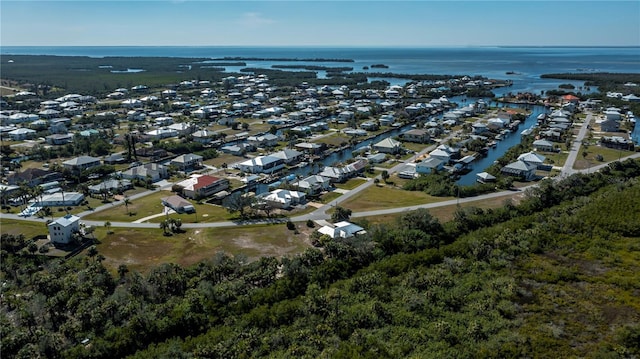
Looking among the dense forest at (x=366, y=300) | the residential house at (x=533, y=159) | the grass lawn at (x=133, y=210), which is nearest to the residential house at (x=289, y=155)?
the grass lawn at (x=133, y=210)

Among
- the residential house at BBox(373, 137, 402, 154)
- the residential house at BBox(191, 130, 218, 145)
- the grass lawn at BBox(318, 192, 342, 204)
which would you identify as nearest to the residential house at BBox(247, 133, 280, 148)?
the residential house at BBox(191, 130, 218, 145)

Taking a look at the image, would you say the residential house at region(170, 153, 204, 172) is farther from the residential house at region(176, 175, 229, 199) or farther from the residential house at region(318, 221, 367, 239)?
the residential house at region(318, 221, 367, 239)

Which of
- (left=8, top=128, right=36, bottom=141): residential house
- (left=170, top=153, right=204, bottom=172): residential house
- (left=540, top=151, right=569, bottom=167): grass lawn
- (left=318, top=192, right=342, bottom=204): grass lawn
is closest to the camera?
(left=318, top=192, right=342, bottom=204): grass lawn

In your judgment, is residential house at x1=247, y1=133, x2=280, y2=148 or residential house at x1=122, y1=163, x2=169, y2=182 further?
residential house at x1=247, y1=133, x2=280, y2=148

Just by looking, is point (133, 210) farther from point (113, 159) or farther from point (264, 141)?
point (264, 141)

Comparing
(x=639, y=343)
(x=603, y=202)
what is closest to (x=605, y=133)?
(x=603, y=202)

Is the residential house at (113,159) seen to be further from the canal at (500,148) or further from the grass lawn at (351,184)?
the canal at (500,148)

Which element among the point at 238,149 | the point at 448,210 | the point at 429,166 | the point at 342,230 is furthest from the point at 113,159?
the point at 448,210

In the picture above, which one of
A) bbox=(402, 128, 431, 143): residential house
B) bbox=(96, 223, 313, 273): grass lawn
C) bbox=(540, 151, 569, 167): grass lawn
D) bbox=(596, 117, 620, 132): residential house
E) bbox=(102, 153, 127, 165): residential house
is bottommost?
bbox=(96, 223, 313, 273): grass lawn
